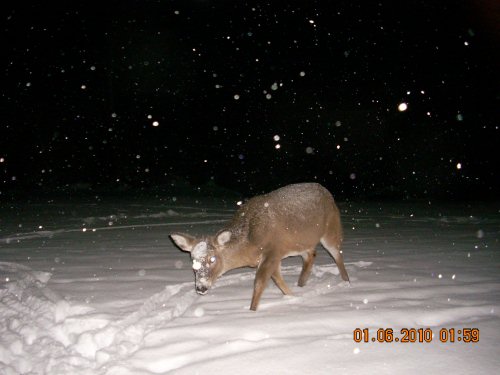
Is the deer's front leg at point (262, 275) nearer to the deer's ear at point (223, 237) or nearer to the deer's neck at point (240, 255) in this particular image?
the deer's neck at point (240, 255)

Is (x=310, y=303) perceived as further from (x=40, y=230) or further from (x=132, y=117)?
(x=132, y=117)

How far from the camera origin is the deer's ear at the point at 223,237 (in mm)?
5003

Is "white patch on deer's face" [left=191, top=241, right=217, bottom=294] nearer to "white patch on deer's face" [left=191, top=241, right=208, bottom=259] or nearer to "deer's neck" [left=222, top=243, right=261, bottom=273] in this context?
"white patch on deer's face" [left=191, top=241, right=208, bottom=259]

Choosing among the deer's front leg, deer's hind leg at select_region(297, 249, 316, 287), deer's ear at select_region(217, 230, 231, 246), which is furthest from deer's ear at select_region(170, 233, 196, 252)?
deer's hind leg at select_region(297, 249, 316, 287)

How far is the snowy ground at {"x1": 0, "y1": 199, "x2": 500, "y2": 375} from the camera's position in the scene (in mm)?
3473

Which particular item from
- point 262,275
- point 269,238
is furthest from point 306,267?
point 262,275

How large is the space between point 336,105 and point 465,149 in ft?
29.3

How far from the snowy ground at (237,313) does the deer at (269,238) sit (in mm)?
376

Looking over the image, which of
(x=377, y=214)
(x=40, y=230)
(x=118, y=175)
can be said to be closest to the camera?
(x=40, y=230)

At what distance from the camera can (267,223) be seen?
215 inches

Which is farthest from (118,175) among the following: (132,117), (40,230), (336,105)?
(40,230)

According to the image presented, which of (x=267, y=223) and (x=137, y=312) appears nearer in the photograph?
(x=137, y=312)

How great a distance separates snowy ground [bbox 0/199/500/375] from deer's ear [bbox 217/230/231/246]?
0.73m
